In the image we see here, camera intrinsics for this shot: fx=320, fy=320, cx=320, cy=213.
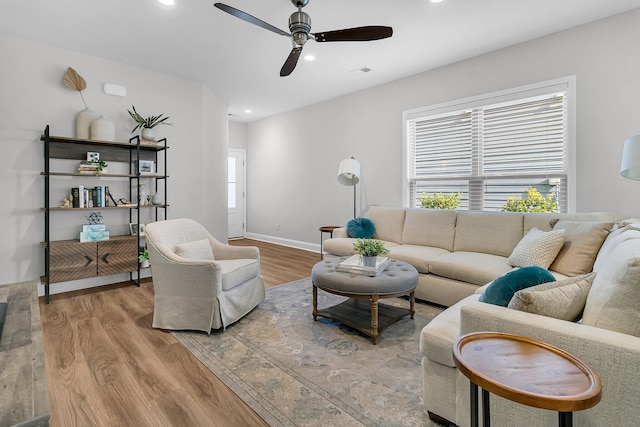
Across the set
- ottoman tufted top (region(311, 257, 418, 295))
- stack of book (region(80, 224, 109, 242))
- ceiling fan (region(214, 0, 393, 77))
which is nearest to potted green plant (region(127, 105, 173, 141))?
stack of book (region(80, 224, 109, 242))

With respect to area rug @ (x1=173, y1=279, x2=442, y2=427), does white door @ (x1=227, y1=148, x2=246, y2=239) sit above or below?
above

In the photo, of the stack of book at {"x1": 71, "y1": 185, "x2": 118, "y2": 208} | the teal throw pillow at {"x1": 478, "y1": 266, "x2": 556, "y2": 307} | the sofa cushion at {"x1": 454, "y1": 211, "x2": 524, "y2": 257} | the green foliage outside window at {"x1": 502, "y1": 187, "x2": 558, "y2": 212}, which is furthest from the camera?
the stack of book at {"x1": 71, "y1": 185, "x2": 118, "y2": 208}

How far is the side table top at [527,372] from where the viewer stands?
84cm

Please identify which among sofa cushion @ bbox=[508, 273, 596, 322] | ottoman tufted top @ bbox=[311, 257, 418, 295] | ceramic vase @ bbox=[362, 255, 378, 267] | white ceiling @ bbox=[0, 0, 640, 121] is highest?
white ceiling @ bbox=[0, 0, 640, 121]

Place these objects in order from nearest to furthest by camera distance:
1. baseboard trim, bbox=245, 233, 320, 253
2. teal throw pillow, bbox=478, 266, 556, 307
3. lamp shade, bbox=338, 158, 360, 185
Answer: teal throw pillow, bbox=478, 266, 556, 307, lamp shade, bbox=338, 158, 360, 185, baseboard trim, bbox=245, 233, 320, 253

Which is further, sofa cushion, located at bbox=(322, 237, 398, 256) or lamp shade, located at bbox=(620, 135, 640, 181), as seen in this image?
sofa cushion, located at bbox=(322, 237, 398, 256)

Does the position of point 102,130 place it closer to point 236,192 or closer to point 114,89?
point 114,89

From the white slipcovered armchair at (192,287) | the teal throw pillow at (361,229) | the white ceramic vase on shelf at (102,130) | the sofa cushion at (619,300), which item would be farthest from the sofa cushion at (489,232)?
the white ceramic vase on shelf at (102,130)

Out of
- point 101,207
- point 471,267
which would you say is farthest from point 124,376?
point 471,267

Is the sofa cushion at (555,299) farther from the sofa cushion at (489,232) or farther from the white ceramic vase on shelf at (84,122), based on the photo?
the white ceramic vase on shelf at (84,122)

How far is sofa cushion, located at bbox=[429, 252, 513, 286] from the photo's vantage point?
2.87 metres

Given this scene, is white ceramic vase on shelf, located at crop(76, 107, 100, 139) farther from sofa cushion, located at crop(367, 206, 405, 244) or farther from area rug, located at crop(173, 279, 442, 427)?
sofa cushion, located at crop(367, 206, 405, 244)

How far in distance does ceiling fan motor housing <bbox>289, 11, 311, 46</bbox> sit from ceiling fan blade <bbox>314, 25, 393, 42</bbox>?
0.30 feet

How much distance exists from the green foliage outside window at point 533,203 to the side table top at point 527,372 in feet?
9.89
